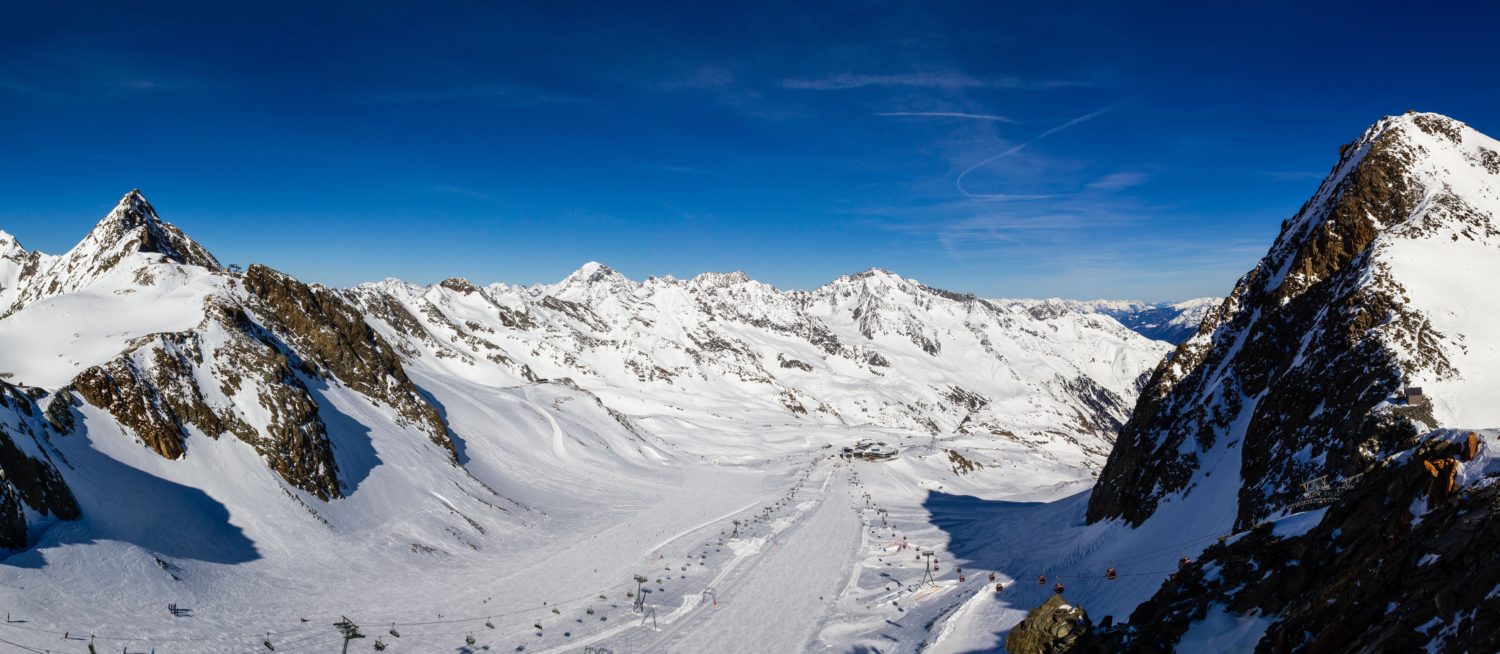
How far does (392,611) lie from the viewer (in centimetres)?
3338

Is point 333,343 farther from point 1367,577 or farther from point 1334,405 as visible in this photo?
point 1334,405

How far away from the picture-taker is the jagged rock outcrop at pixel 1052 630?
21062 millimetres

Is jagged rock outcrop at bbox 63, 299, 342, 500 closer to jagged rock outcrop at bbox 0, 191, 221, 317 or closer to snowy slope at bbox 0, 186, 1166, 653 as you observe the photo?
snowy slope at bbox 0, 186, 1166, 653

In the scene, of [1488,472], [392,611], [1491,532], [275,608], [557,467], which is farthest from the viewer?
[557,467]

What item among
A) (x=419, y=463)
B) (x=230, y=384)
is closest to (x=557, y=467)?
(x=419, y=463)

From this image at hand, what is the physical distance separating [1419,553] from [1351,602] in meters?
1.59

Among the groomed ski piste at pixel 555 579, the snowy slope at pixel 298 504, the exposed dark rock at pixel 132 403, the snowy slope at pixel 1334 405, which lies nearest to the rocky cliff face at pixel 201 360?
the exposed dark rock at pixel 132 403

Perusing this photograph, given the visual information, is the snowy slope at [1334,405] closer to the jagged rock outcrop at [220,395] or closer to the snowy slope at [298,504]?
the snowy slope at [298,504]

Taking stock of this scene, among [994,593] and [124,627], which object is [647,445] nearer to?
[994,593]

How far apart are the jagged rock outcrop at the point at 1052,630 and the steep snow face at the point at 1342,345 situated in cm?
1438

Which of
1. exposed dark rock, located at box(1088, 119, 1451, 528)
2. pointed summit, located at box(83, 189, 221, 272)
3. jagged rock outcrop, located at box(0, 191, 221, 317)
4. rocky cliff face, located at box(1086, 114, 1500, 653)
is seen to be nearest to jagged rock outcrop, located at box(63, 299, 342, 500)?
jagged rock outcrop, located at box(0, 191, 221, 317)

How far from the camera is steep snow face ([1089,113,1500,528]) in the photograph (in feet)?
98.5

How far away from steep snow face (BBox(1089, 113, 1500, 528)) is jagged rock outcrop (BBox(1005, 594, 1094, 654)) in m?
14.4

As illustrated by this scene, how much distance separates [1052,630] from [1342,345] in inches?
988
